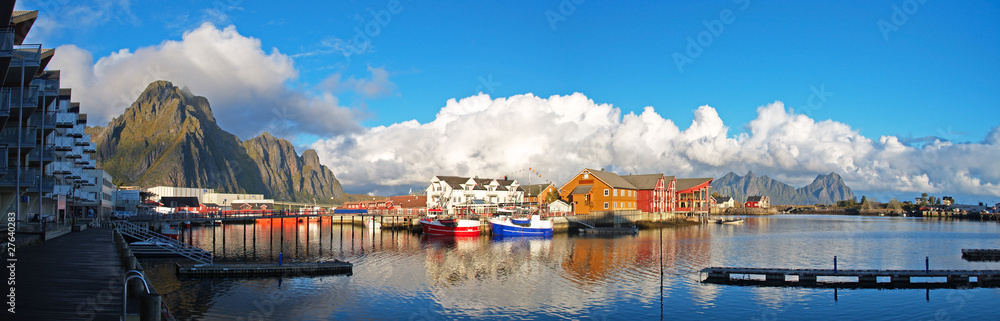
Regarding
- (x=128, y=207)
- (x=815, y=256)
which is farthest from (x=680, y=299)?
(x=128, y=207)

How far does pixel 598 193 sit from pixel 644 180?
55.1 ft

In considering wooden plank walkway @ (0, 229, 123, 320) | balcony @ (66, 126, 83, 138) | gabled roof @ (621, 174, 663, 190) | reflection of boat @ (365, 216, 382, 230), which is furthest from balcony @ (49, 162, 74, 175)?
gabled roof @ (621, 174, 663, 190)

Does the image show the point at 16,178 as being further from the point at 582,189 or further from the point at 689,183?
the point at 689,183

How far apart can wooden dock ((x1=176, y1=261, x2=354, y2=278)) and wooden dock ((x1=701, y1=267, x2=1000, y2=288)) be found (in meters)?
24.0

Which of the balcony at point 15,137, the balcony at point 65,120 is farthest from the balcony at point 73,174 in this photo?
the balcony at point 15,137

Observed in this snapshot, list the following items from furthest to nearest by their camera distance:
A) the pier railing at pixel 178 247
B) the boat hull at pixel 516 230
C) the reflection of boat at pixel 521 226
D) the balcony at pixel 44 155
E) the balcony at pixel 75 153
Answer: the reflection of boat at pixel 521 226, the boat hull at pixel 516 230, the balcony at pixel 75 153, the balcony at pixel 44 155, the pier railing at pixel 178 247

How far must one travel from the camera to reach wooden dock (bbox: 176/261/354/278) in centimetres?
3578

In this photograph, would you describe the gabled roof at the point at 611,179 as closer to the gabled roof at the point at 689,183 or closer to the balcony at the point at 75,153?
the gabled roof at the point at 689,183

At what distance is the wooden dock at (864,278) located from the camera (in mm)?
34875

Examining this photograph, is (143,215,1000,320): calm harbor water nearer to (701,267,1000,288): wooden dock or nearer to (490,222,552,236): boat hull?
(701,267,1000,288): wooden dock

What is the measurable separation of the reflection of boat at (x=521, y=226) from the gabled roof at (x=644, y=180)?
38.3 meters

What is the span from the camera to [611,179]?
358ft

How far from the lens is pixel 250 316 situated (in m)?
25.9

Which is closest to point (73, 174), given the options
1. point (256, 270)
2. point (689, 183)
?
point (256, 270)
